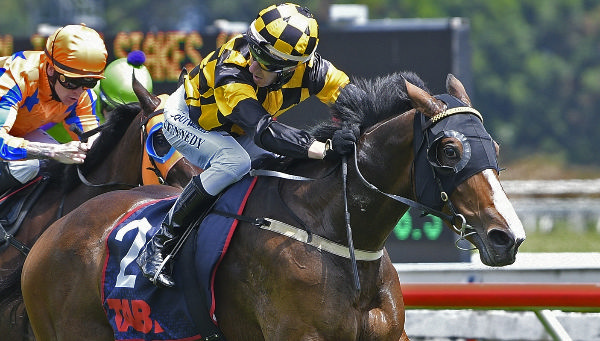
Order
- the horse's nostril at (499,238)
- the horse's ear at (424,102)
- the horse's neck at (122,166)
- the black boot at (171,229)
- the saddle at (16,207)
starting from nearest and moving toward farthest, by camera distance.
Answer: the horse's nostril at (499,238) → the horse's ear at (424,102) → the black boot at (171,229) → the saddle at (16,207) → the horse's neck at (122,166)

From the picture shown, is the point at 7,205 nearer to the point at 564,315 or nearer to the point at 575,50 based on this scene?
the point at 564,315

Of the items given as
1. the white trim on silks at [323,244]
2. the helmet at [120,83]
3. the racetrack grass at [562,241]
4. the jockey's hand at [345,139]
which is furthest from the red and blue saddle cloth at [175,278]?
the racetrack grass at [562,241]

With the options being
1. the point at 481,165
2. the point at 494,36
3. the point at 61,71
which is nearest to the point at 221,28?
the point at 61,71

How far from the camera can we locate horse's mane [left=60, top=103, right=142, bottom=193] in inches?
234

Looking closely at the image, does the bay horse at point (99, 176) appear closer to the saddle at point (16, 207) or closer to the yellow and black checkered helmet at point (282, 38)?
the saddle at point (16, 207)

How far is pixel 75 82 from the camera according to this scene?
5816mm

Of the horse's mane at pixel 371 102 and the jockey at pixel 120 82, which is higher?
the horse's mane at pixel 371 102

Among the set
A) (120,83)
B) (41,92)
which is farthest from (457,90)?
(120,83)

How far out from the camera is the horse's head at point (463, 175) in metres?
3.82

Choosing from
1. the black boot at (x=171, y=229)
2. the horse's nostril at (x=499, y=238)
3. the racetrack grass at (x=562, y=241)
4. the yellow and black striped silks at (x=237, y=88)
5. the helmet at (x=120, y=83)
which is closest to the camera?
the horse's nostril at (x=499, y=238)

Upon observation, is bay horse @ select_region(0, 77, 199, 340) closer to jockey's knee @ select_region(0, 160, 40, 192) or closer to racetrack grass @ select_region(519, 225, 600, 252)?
jockey's knee @ select_region(0, 160, 40, 192)

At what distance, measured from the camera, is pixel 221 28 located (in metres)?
9.53

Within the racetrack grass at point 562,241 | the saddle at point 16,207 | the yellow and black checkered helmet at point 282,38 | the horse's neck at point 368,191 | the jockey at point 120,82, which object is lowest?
Result: the racetrack grass at point 562,241

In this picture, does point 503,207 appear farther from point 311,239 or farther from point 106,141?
point 106,141
